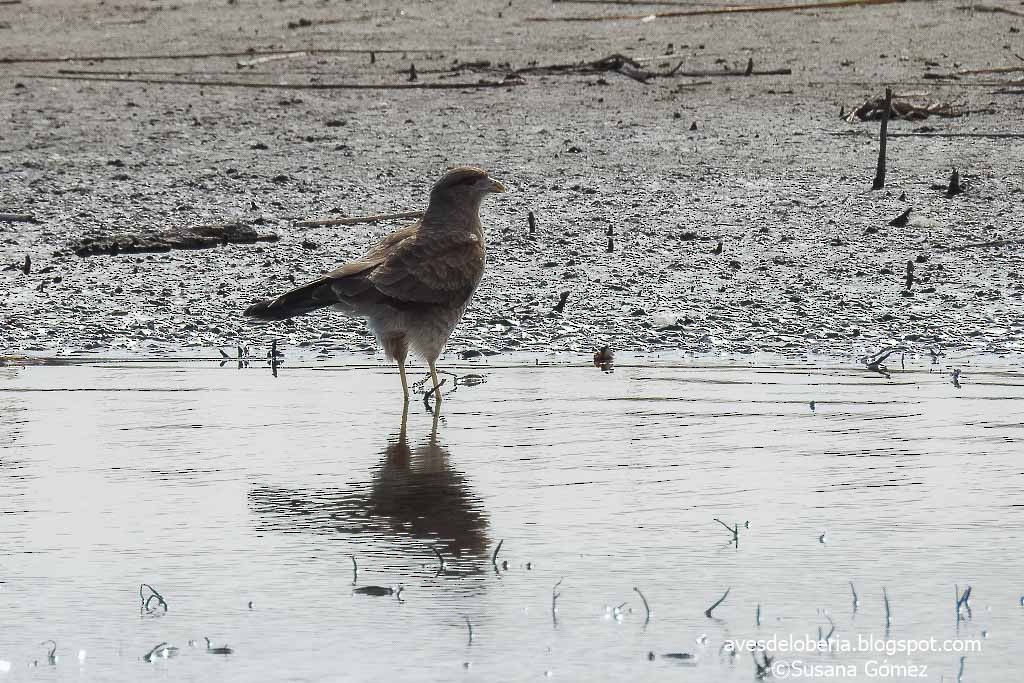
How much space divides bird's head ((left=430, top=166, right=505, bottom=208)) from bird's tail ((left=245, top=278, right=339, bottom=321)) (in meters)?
1.11

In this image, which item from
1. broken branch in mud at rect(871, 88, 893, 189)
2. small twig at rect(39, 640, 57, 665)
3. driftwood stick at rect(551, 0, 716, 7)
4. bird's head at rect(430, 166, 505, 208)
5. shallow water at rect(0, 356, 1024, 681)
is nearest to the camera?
small twig at rect(39, 640, 57, 665)

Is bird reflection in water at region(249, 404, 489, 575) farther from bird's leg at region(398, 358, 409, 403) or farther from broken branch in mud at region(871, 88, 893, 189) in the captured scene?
broken branch in mud at region(871, 88, 893, 189)

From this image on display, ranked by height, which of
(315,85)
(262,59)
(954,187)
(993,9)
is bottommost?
(954,187)

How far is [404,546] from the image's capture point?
211 inches

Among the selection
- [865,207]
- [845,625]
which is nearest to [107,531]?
[845,625]

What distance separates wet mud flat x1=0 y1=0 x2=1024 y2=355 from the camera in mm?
9641

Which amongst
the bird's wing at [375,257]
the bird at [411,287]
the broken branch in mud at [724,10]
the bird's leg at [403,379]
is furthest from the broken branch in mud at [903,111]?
the bird's leg at [403,379]

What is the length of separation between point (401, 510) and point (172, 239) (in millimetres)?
5612

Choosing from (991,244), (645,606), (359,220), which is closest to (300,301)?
(645,606)

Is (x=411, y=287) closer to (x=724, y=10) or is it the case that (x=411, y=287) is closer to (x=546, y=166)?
(x=546, y=166)

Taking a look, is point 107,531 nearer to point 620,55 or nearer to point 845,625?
point 845,625

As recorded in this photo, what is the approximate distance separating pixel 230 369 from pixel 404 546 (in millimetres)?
3419

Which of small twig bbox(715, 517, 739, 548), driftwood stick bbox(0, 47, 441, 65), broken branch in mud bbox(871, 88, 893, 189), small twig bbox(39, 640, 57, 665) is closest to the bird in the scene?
small twig bbox(715, 517, 739, 548)

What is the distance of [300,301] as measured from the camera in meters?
7.61
